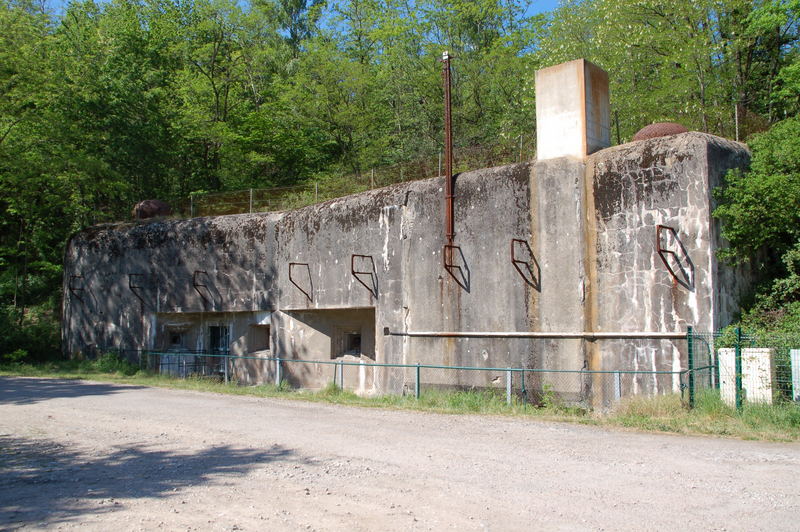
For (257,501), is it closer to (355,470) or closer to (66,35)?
(355,470)

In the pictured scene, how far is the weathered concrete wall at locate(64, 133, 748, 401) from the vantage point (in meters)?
11.1

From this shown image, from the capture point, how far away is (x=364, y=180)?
1891 centimetres

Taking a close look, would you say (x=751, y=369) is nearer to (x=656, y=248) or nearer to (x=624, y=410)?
(x=624, y=410)

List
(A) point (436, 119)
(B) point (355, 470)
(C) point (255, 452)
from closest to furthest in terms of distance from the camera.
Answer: (B) point (355, 470), (C) point (255, 452), (A) point (436, 119)

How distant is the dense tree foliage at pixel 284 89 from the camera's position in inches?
854

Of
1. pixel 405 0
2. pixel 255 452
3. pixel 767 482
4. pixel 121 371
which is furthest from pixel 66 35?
pixel 767 482

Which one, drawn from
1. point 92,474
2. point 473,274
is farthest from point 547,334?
point 92,474

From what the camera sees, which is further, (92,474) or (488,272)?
(488,272)

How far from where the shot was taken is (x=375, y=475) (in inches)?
262

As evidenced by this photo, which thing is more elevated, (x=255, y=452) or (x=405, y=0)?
(x=405, y=0)

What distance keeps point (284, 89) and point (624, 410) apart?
1017 inches

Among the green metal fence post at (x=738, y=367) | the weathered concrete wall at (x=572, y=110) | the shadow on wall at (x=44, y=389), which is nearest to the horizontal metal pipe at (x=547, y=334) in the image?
the green metal fence post at (x=738, y=367)

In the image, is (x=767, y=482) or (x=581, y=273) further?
(x=581, y=273)

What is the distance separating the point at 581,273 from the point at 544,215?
127cm
